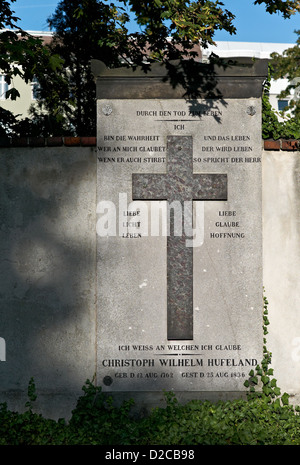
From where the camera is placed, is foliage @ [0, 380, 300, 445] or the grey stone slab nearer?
foliage @ [0, 380, 300, 445]

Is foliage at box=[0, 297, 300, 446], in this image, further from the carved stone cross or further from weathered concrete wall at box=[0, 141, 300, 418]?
the carved stone cross

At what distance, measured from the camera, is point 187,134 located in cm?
540

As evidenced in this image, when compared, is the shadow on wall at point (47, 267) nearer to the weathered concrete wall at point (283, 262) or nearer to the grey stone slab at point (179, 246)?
the grey stone slab at point (179, 246)

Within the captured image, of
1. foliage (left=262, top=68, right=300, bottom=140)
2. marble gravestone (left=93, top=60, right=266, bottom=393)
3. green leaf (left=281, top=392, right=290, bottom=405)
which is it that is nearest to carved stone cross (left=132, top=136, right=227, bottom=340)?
marble gravestone (left=93, top=60, right=266, bottom=393)

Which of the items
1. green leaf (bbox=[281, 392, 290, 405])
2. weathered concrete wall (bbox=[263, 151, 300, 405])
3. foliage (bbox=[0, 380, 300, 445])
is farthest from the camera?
weathered concrete wall (bbox=[263, 151, 300, 405])

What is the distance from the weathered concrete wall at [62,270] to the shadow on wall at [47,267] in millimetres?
10

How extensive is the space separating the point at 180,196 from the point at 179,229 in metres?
0.34

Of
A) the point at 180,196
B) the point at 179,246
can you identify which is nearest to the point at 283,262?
the point at 179,246

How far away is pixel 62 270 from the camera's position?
5391 millimetres

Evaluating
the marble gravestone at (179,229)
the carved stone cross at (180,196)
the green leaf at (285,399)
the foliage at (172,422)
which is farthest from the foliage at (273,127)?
the green leaf at (285,399)

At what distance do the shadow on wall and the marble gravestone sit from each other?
17cm

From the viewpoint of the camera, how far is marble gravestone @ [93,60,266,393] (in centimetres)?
530

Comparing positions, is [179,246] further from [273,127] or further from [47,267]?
[273,127]
